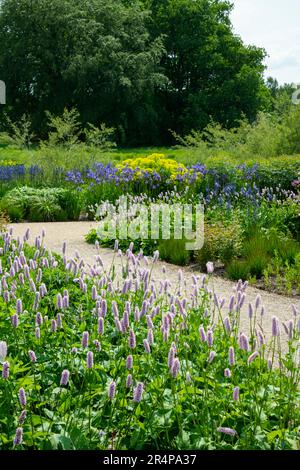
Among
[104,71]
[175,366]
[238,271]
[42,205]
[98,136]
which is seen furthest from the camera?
[104,71]

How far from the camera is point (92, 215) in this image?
11.3 meters

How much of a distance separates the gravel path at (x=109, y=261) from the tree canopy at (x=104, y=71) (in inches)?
989

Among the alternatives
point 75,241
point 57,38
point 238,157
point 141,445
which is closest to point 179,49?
point 57,38

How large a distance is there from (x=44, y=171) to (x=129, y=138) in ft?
87.9

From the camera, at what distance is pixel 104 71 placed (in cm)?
3447

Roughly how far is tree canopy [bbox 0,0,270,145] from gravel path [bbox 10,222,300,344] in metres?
25.1

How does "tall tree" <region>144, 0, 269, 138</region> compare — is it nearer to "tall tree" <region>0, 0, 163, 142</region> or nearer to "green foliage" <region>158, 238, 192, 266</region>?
"tall tree" <region>0, 0, 163, 142</region>

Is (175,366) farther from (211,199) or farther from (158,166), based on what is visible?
(158,166)

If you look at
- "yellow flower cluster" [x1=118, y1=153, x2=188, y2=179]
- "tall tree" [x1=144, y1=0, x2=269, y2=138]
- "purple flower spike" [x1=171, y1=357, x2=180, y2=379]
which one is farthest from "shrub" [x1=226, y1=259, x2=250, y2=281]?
"tall tree" [x1=144, y1=0, x2=269, y2=138]

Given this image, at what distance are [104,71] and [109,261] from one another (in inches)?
1145

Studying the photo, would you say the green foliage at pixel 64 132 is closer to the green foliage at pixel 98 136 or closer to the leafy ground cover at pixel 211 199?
the green foliage at pixel 98 136

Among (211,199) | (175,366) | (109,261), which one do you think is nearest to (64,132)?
(211,199)

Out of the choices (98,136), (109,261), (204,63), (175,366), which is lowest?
(109,261)

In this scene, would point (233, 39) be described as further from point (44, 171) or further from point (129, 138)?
point (44, 171)
